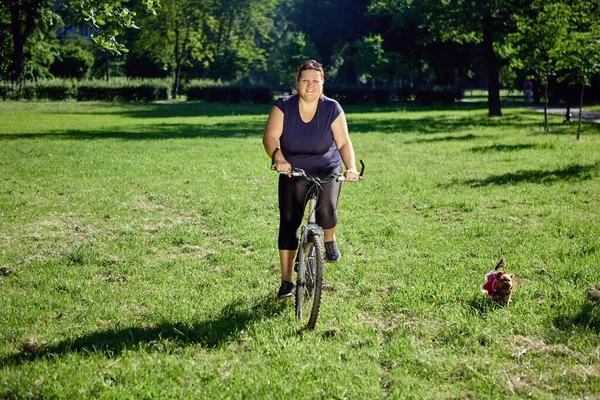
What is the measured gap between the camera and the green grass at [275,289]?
3.96m

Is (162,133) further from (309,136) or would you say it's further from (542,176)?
(309,136)

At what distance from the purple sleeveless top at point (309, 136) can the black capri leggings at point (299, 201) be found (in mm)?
119

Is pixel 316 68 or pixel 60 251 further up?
pixel 316 68

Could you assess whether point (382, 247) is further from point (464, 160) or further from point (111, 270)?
point (464, 160)

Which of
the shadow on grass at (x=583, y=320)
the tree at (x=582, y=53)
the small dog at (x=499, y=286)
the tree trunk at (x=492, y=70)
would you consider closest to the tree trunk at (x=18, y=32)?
the tree trunk at (x=492, y=70)

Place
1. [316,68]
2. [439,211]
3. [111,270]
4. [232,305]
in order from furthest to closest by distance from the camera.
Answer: [439,211] < [111,270] < [232,305] < [316,68]

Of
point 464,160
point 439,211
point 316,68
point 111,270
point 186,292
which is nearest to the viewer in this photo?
point 316,68

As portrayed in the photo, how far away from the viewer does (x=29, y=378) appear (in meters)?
3.85

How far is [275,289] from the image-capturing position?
5.85 metres

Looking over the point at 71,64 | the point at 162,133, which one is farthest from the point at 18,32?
the point at 162,133

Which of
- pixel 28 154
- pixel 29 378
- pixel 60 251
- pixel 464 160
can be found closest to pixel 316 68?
pixel 29 378

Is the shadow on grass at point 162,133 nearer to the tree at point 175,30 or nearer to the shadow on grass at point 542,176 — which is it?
the shadow on grass at point 542,176

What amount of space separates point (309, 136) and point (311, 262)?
3.32 feet

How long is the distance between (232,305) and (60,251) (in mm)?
2845
